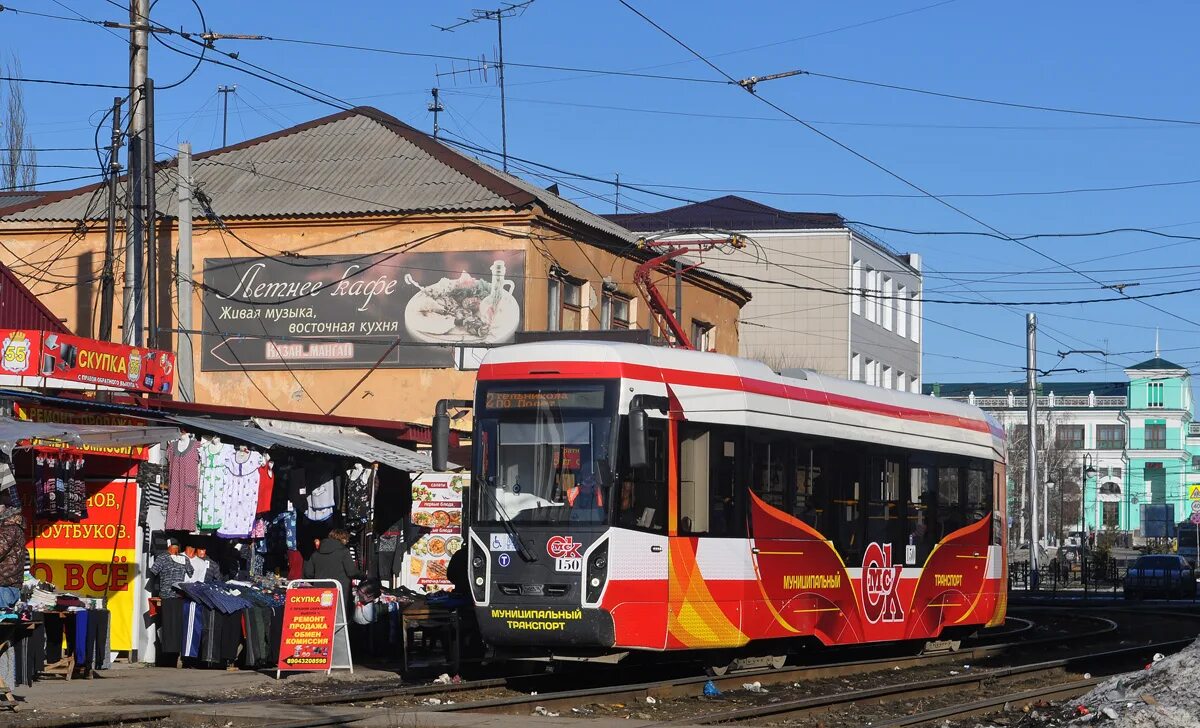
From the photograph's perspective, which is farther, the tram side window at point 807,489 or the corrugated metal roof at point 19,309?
the corrugated metal roof at point 19,309

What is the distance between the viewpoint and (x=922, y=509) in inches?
802

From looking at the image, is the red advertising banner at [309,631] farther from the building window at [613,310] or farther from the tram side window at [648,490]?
the building window at [613,310]

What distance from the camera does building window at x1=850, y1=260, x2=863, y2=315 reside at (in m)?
60.2

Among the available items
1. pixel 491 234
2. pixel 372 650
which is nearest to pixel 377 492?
pixel 372 650

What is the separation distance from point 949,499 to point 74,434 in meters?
10.9

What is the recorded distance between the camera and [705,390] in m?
16.3

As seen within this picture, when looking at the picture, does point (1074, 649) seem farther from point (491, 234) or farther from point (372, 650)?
point (491, 234)

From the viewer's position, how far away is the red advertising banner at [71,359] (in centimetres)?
1853

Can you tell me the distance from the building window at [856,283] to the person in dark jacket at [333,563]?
41.9 meters

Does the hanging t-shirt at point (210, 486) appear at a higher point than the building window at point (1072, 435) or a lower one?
lower

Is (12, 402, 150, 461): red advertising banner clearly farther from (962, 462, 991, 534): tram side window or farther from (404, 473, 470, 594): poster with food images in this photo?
(962, 462, 991, 534): tram side window

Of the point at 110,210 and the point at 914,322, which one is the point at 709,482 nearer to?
the point at 110,210

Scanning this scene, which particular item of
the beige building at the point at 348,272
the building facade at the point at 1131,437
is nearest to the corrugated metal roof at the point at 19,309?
the beige building at the point at 348,272

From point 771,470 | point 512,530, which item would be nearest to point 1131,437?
point 771,470
